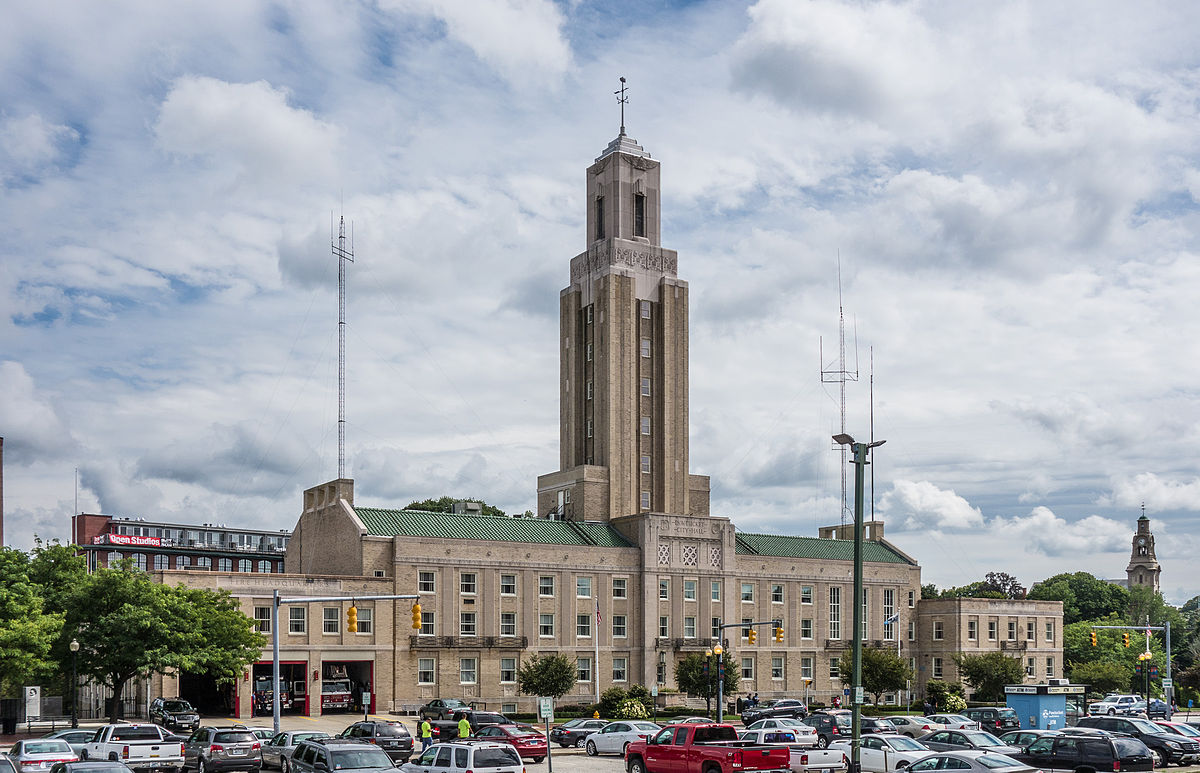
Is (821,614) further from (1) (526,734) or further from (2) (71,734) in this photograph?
(2) (71,734)

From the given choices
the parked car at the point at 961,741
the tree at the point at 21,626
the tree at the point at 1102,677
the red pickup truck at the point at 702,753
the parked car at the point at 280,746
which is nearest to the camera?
the red pickup truck at the point at 702,753

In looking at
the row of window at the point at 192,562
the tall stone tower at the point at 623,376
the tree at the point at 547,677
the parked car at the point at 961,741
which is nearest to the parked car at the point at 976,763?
the parked car at the point at 961,741

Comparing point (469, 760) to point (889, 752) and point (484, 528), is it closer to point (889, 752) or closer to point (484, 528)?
point (889, 752)

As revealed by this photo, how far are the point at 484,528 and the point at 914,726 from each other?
39.7m

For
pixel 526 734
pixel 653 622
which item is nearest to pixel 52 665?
pixel 526 734

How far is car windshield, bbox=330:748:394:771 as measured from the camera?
104ft

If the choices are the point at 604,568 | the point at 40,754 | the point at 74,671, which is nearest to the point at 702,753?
the point at 40,754

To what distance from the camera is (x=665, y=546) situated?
93.7 metres

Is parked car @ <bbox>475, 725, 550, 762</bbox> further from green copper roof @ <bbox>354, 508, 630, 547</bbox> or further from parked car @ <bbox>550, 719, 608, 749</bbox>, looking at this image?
green copper roof @ <bbox>354, 508, 630, 547</bbox>

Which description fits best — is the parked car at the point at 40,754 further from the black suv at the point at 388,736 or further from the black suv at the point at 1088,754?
the black suv at the point at 1088,754

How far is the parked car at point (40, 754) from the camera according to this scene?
3728 cm

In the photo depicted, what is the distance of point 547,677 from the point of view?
81.2m

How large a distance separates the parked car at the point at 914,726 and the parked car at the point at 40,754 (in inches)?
1295

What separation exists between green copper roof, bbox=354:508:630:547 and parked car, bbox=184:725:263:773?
1566 inches
